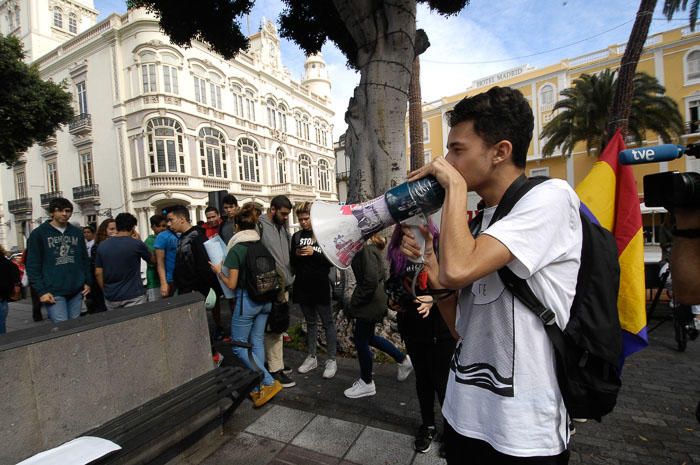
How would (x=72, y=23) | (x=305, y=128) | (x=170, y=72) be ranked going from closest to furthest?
(x=170, y=72)
(x=72, y=23)
(x=305, y=128)

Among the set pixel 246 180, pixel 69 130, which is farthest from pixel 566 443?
pixel 69 130

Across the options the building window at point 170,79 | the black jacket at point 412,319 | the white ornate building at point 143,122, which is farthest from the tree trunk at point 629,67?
the building window at point 170,79

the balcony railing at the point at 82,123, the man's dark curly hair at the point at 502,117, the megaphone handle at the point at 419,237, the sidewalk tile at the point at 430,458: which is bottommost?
the sidewalk tile at the point at 430,458

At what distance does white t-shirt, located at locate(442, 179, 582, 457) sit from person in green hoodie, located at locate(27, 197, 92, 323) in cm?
519

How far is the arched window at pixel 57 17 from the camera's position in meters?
29.3

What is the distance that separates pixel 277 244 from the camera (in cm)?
408

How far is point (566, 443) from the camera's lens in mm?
1209

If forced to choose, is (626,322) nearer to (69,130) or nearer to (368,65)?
(368,65)

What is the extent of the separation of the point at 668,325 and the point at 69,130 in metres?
33.3

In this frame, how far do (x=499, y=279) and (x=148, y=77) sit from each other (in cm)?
2692

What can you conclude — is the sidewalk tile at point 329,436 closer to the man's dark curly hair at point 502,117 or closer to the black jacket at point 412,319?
the black jacket at point 412,319

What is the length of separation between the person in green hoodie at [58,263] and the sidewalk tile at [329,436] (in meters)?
3.70

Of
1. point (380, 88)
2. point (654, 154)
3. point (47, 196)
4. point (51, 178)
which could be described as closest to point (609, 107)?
point (380, 88)

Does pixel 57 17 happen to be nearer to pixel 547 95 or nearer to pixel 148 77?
pixel 148 77
